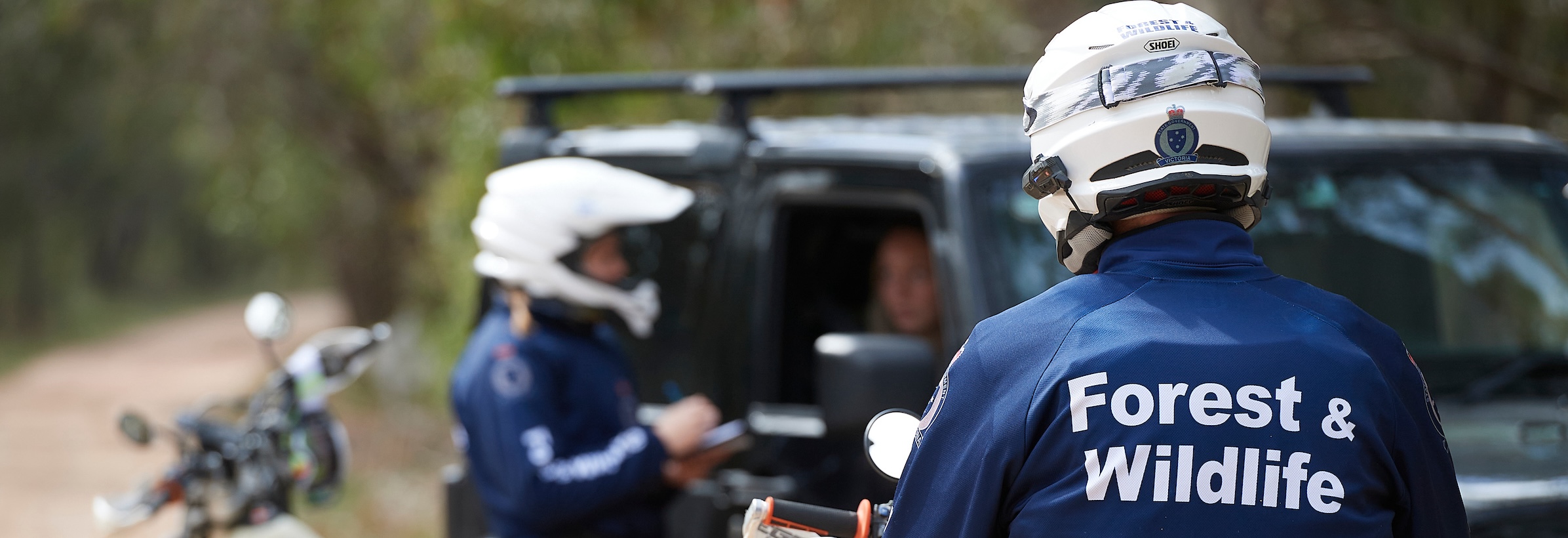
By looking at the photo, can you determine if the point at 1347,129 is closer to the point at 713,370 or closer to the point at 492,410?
the point at 713,370

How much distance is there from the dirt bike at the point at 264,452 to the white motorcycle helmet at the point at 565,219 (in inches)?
24.4

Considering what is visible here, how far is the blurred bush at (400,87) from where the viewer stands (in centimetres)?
703

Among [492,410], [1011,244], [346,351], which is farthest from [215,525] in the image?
[1011,244]

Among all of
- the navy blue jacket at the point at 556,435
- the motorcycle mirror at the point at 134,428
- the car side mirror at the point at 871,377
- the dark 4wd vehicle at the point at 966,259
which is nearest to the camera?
the car side mirror at the point at 871,377

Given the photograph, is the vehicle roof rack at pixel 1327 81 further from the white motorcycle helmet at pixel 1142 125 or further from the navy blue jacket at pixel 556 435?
the white motorcycle helmet at pixel 1142 125

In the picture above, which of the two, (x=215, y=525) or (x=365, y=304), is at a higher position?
(x=365, y=304)

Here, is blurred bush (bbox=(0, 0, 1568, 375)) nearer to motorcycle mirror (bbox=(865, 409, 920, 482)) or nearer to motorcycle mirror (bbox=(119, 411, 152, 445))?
motorcycle mirror (bbox=(119, 411, 152, 445))

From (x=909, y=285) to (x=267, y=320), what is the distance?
5.63 feet

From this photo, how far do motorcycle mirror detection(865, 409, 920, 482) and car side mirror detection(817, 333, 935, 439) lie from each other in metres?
0.74

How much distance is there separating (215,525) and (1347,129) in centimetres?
305

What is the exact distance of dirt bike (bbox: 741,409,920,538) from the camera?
202cm

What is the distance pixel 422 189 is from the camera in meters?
15.2

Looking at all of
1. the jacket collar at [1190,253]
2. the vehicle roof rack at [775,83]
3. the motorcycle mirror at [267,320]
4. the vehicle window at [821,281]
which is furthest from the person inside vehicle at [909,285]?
the jacket collar at [1190,253]

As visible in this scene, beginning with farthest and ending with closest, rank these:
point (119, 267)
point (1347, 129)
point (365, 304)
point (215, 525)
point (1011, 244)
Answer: point (119, 267) → point (365, 304) → point (215, 525) → point (1347, 129) → point (1011, 244)
